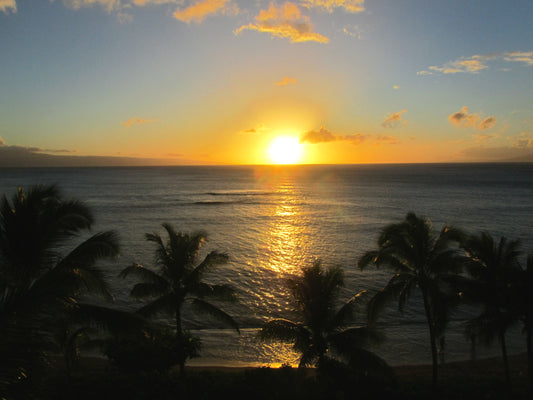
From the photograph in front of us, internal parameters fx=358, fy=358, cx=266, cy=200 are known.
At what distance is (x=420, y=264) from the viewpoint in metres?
14.8

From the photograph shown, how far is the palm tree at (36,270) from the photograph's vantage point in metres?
4.97

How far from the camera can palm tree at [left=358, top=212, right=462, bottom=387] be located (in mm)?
14406

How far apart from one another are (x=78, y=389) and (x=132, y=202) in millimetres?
81795

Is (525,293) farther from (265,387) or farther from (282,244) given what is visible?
(282,244)

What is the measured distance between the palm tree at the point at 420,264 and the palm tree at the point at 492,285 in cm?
74

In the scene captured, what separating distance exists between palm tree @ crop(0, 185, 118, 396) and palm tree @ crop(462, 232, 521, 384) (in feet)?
42.9

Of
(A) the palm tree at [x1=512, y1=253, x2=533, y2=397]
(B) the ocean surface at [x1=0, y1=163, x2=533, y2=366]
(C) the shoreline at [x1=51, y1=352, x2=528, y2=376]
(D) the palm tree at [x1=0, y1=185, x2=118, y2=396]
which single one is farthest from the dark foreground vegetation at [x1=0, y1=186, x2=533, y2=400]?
(B) the ocean surface at [x1=0, y1=163, x2=533, y2=366]

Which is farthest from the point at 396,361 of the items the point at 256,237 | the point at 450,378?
the point at 256,237

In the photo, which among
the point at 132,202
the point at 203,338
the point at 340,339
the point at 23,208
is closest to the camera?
the point at 23,208

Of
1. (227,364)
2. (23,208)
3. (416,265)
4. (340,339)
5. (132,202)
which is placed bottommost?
(227,364)

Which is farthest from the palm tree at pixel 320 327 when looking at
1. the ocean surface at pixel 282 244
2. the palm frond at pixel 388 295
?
the ocean surface at pixel 282 244

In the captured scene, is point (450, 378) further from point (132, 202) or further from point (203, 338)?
point (132, 202)

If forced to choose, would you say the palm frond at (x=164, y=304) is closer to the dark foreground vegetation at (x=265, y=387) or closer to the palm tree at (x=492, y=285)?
the dark foreground vegetation at (x=265, y=387)

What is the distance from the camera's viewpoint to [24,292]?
539 centimetres
